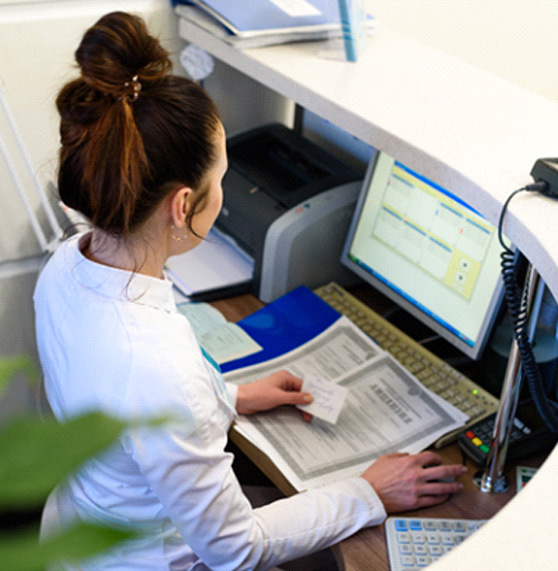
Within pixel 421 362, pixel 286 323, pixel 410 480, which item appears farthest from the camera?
pixel 286 323

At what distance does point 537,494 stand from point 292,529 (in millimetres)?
569

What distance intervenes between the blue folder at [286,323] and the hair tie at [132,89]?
64 centimetres

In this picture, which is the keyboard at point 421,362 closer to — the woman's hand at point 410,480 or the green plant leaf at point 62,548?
the woman's hand at point 410,480

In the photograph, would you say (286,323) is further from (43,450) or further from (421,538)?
(43,450)

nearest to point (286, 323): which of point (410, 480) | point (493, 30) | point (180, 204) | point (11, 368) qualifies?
point (410, 480)

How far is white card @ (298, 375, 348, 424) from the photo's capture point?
122 cm

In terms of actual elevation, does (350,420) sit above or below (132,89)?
below

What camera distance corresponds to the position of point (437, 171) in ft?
3.33

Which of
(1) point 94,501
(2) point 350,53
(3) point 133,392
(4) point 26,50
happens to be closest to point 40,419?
(3) point 133,392

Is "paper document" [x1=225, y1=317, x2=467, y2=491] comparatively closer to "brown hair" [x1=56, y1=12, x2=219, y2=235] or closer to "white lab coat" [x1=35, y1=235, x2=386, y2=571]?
"white lab coat" [x1=35, y1=235, x2=386, y2=571]

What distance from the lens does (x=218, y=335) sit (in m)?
1.42

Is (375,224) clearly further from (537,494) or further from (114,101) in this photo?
(537,494)

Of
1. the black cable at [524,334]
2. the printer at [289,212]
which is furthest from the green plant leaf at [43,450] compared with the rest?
the printer at [289,212]

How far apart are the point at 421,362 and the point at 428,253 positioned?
0.23 metres
